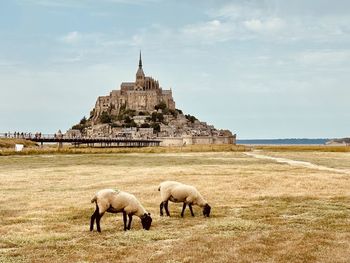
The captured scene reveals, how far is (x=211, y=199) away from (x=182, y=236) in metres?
8.07

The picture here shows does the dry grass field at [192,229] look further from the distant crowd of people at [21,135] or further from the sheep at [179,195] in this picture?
the distant crowd of people at [21,135]

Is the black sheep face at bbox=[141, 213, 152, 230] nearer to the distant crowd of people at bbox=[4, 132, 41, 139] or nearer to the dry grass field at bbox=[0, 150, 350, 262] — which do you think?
the dry grass field at bbox=[0, 150, 350, 262]

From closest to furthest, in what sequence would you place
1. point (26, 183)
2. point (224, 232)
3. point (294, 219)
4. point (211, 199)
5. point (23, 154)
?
1. point (224, 232)
2. point (294, 219)
3. point (211, 199)
4. point (26, 183)
5. point (23, 154)

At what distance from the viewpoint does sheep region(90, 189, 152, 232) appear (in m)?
14.4

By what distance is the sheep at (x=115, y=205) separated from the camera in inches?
567

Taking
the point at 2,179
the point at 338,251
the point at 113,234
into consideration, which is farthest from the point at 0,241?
the point at 2,179

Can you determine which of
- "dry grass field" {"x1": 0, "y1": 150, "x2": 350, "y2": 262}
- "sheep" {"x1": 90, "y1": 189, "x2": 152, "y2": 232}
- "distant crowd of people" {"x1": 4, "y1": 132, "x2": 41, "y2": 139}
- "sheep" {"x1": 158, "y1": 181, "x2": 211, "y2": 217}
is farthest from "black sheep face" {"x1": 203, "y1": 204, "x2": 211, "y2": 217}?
"distant crowd of people" {"x1": 4, "y1": 132, "x2": 41, "y2": 139}

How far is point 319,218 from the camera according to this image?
56.3 ft

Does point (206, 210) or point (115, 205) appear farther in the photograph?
point (206, 210)

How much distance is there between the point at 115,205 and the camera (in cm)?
1456

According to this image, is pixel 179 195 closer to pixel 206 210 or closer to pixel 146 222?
pixel 206 210

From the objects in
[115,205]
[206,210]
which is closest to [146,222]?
[115,205]

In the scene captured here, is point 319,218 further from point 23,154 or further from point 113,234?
point 23,154

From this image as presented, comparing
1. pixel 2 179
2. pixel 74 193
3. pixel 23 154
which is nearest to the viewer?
pixel 74 193
